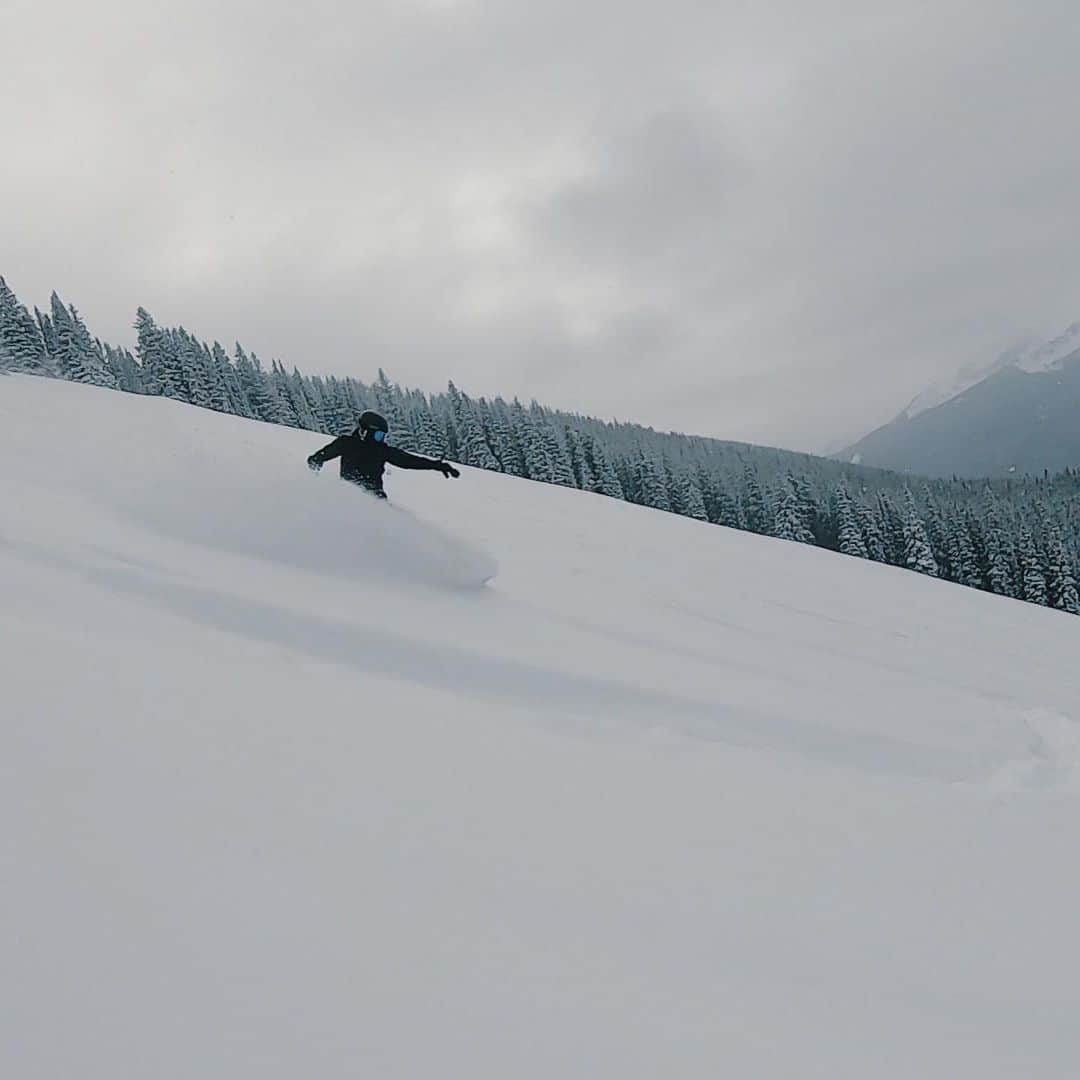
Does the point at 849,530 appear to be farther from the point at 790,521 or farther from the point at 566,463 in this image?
the point at 566,463

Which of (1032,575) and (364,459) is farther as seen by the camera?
(1032,575)

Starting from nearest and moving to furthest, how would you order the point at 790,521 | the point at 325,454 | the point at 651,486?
the point at 325,454 < the point at 790,521 < the point at 651,486

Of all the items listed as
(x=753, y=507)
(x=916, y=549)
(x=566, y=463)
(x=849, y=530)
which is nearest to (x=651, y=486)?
(x=566, y=463)

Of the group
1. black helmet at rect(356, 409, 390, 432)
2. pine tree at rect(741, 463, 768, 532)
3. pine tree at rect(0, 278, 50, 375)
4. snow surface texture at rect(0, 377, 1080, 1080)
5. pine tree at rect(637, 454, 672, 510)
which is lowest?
snow surface texture at rect(0, 377, 1080, 1080)

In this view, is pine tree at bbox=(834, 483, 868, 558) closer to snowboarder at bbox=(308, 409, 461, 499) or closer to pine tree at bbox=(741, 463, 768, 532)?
pine tree at bbox=(741, 463, 768, 532)

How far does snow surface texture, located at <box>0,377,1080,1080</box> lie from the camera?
6.40 ft

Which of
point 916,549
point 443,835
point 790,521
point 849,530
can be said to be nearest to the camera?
point 443,835

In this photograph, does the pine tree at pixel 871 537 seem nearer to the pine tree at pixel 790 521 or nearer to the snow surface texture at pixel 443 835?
the pine tree at pixel 790 521

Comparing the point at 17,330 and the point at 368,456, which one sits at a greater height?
the point at 17,330

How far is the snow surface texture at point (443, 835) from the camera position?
76.9 inches

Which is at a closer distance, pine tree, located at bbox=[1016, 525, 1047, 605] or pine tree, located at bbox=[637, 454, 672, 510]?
pine tree, located at bbox=[1016, 525, 1047, 605]

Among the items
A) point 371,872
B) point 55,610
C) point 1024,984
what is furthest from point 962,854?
point 55,610

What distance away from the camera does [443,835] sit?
285 cm

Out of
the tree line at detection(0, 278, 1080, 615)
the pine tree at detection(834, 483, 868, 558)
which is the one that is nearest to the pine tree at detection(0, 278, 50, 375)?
the tree line at detection(0, 278, 1080, 615)
